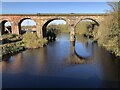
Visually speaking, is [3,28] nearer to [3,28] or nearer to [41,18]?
[3,28]

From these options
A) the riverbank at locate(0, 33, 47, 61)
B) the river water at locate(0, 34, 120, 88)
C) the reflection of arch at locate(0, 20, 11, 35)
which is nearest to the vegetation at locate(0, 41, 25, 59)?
the riverbank at locate(0, 33, 47, 61)

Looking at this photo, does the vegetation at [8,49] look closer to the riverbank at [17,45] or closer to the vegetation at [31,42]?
the riverbank at [17,45]

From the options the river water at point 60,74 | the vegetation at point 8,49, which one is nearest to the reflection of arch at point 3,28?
the vegetation at point 8,49

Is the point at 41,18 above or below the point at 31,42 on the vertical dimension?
above

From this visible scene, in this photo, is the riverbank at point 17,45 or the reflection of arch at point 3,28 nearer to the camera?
the riverbank at point 17,45

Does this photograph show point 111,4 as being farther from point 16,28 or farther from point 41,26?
point 16,28

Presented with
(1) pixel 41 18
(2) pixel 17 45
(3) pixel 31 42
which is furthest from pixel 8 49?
(1) pixel 41 18

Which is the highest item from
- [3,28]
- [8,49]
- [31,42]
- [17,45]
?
[3,28]

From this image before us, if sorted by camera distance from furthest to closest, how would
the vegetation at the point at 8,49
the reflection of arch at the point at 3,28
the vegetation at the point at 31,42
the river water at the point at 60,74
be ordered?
the reflection of arch at the point at 3,28, the vegetation at the point at 31,42, the vegetation at the point at 8,49, the river water at the point at 60,74

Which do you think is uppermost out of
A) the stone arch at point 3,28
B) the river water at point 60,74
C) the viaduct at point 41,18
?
the viaduct at point 41,18

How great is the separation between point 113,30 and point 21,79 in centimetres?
1655

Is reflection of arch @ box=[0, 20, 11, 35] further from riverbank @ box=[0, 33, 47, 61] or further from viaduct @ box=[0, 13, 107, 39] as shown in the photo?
riverbank @ box=[0, 33, 47, 61]

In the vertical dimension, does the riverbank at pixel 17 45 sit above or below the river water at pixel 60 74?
above

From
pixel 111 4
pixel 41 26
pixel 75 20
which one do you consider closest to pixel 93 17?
pixel 75 20
